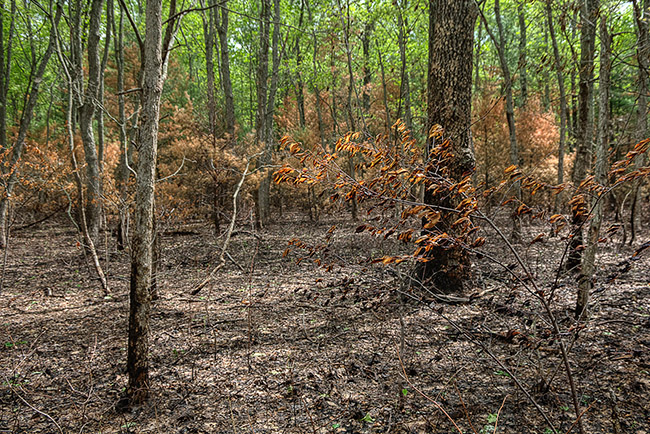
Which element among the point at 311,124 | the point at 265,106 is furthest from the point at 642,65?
the point at 311,124

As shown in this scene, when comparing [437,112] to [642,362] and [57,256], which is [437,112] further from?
[57,256]

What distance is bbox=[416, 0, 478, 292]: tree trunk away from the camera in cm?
445

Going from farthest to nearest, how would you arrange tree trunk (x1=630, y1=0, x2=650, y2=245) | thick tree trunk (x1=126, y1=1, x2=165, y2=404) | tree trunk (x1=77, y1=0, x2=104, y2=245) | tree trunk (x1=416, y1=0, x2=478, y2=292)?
tree trunk (x1=77, y1=0, x2=104, y2=245) → tree trunk (x1=416, y1=0, x2=478, y2=292) → tree trunk (x1=630, y1=0, x2=650, y2=245) → thick tree trunk (x1=126, y1=1, x2=165, y2=404)

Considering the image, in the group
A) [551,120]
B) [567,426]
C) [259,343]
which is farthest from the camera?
[551,120]

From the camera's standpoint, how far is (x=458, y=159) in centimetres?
455

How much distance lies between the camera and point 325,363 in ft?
10.9

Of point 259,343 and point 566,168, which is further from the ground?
point 566,168

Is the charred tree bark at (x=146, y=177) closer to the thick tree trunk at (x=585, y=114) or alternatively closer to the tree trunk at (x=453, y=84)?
the tree trunk at (x=453, y=84)

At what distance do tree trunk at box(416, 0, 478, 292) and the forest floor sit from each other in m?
0.61

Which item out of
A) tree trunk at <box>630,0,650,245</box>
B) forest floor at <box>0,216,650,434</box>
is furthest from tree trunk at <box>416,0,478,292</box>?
tree trunk at <box>630,0,650,245</box>

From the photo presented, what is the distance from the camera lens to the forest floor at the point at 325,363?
98.0 inches

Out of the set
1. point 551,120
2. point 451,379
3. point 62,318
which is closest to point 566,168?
point 551,120

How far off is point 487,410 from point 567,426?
471 mm

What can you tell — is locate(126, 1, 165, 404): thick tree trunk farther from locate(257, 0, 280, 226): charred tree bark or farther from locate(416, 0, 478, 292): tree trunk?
locate(257, 0, 280, 226): charred tree bark
